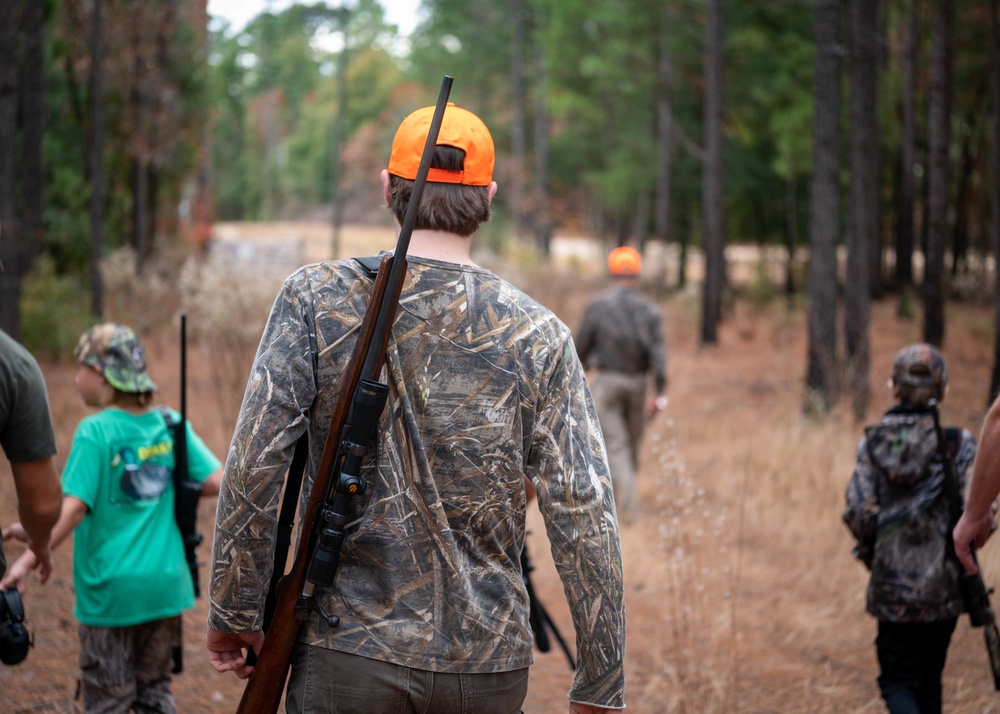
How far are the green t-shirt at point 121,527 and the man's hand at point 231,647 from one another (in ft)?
5.37

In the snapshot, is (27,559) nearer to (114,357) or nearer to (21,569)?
(21,569)

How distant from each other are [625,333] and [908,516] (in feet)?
15.8

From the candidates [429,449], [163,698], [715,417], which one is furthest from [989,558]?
[715,417]

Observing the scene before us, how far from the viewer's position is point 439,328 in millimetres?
2211

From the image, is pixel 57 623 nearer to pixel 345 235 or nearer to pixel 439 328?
pixel 439 328

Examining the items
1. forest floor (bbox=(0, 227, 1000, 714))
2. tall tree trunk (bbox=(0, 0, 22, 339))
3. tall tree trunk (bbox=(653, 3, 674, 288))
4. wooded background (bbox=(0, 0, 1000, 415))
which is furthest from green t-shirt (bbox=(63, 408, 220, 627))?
tall tree trunk (bbox=(653, 3, 674, 288))

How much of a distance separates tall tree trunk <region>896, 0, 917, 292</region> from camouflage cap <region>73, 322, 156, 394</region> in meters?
19.4

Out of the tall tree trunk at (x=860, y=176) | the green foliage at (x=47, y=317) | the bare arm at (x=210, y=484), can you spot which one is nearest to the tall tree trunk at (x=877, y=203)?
the tall tree trunk at (x=860, y=176)

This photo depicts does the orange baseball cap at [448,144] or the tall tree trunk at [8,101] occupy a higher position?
the tall tree trunk at [8,101]

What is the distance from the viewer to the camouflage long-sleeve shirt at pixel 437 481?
7.04ft

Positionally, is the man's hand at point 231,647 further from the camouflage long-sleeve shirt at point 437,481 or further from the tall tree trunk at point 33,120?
the tall tree trunk at point 33,120

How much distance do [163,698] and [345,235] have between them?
152 ft

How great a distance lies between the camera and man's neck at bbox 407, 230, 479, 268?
227cm

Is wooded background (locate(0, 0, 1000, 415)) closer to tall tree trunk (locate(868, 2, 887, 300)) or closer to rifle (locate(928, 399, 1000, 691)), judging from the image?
tall tree trunk (locate(868, 2, 887, 300))
